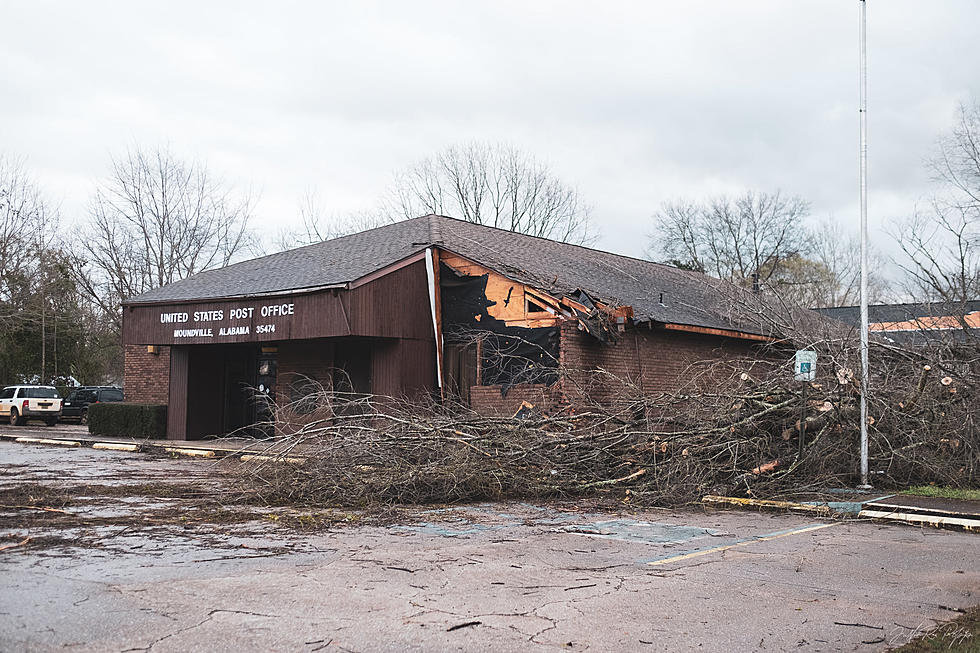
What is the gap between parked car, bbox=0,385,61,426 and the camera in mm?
34438

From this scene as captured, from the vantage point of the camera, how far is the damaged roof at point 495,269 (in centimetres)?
2016

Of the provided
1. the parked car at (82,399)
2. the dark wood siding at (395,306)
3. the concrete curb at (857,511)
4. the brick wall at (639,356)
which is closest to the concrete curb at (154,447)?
the dark wood siding at (395,306)

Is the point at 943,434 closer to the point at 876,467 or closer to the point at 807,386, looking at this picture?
the point at 876,467

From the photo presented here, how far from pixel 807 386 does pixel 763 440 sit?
3.99 feet

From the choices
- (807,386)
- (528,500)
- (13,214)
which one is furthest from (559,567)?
(13,214)

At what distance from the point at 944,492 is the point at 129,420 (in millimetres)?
20071

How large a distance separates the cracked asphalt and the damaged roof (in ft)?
31.8

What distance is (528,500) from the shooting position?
12430mm

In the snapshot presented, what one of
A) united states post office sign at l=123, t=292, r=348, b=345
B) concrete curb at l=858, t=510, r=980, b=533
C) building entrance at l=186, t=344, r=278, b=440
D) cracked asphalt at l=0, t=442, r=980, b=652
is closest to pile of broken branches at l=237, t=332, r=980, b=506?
cracked asphalt at l=0, t=442, r=980, b=652

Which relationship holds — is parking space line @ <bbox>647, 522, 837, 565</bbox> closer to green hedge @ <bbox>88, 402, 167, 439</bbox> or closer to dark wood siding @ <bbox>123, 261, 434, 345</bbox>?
dark wood siding @ <bbox>123, 261, 434, 345</bbox>

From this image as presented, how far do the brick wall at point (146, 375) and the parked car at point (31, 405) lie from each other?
10.0 m

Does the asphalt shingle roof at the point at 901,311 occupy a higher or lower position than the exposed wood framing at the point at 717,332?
higher

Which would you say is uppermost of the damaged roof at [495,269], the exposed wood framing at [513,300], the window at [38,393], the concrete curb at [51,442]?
the damaged roof at [495,269]

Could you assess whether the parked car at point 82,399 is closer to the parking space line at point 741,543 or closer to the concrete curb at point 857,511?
the concrete curb at point 857,511
